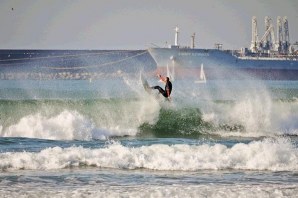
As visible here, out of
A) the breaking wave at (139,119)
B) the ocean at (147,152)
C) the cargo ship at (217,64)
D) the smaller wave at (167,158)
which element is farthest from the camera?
the cargo ship at (217,64)

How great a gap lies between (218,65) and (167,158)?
111540mm

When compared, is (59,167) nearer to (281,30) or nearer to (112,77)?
(112,77)

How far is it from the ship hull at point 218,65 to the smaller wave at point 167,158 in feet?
343

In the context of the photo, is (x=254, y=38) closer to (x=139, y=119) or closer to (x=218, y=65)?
(x=218, y=65)

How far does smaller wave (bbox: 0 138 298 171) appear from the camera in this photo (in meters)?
17.1

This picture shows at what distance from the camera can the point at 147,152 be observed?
59.4 feet

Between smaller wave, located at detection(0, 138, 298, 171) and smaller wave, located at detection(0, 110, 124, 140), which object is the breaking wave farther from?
smaller wave, located at detection(0, 138, 298, 171)

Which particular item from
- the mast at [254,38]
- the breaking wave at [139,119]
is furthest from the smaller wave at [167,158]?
the mast at [254,38]

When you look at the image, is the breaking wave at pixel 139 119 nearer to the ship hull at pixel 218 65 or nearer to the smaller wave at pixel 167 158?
the smaller wave at pixel 167 158

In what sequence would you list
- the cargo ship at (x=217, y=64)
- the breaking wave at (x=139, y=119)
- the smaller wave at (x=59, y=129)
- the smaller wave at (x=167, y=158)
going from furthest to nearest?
the cargo ship at (x=217, y=64), the breaking wave at (x=139, y=119), the smaller wave at (x=59, y=129), the smaller wave at (x=167, y=158)

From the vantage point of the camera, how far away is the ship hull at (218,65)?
410ft

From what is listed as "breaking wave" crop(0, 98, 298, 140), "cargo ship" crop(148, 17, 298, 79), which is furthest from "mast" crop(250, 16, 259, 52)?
"breaking wave" crop(0, 98, 298, 140)

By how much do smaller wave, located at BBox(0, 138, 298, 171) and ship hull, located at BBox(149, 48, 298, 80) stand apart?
105m

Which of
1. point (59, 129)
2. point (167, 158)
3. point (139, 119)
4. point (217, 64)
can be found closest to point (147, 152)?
point (167, 158)
